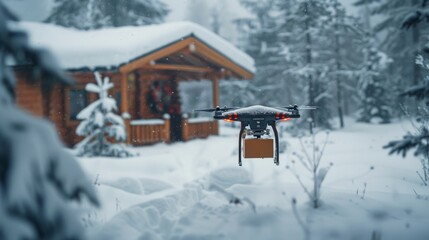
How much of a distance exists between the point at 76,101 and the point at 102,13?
40.2 ft

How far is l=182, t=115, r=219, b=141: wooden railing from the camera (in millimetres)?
14008

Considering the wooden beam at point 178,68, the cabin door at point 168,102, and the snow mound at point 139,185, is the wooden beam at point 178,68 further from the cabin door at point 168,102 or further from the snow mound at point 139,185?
the snow mound at point 139,185

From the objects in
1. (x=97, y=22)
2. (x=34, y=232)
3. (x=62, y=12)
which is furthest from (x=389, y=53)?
(x=34, y=232)

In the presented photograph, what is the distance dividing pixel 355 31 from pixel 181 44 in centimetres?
1178

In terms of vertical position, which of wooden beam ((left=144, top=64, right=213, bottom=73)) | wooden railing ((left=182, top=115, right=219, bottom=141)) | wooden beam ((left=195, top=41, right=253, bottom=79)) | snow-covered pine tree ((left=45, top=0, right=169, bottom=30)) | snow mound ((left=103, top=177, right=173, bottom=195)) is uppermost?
snow-covered pine tree ((left=45, top=0, right=169, bottom=30))

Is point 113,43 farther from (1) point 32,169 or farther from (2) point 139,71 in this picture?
(1) point 32,169

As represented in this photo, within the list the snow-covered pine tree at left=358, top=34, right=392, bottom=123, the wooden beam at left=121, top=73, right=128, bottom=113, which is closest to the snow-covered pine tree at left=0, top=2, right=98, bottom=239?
the wooden beam at left=121, top=73, right=128, bottom=113

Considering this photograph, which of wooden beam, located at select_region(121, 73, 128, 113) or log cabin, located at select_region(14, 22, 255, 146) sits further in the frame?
wooden beam, located at select_region(121, 73, 128, 113)

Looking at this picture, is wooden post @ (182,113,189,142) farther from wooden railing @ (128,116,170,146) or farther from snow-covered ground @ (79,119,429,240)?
snow-covered ground @ (79,119,429,240)

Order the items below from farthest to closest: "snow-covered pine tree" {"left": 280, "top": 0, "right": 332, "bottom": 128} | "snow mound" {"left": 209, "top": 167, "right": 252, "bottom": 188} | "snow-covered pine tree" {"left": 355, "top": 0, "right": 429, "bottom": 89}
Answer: "snow-covered pine tree" {"left": 355, "top": 0, "right": 429, "bottom": 89}
"snow-covered pine tree" {"left": 280, "top": 0, "right": 332, "bottom": 128}
"snow mound" {"left": 209, "top": 167, "right": 252, "bottom": 188}

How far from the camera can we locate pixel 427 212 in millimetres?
3871

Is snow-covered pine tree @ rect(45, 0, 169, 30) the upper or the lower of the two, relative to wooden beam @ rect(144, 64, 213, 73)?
upper

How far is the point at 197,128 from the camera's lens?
1480 centimetres

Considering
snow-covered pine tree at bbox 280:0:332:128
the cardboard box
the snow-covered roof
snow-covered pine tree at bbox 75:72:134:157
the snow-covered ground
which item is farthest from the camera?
snow-covered pine tree at bbox 280:0:332:128
